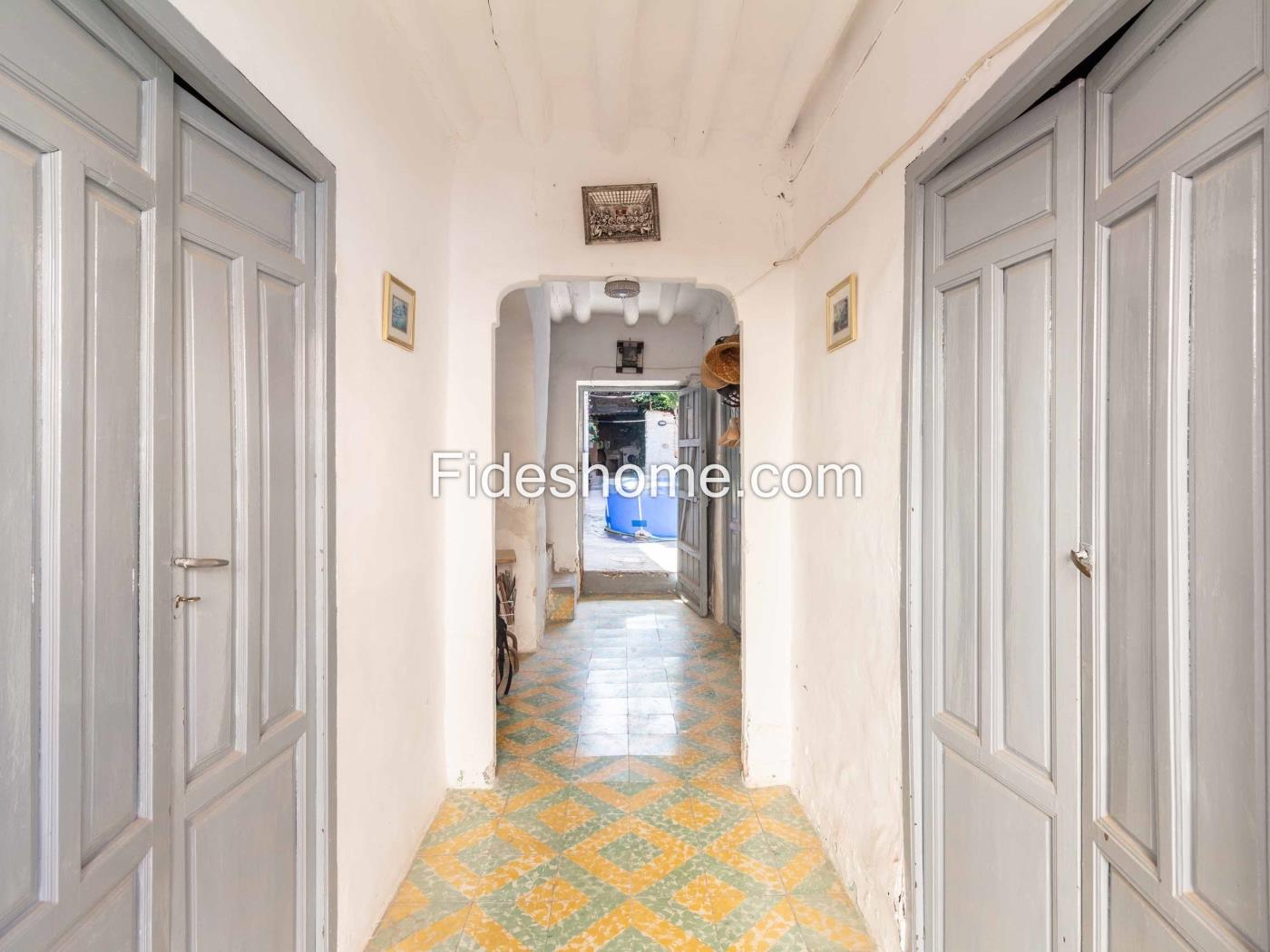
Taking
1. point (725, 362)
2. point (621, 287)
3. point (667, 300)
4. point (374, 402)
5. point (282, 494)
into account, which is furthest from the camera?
point (667, 300)

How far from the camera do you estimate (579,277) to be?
2633 mm

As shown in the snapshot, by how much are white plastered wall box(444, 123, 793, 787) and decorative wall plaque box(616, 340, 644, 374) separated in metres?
3.34

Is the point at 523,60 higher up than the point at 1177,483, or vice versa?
the point at 523,60

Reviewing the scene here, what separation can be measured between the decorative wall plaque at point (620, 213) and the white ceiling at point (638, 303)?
2134 millimetres

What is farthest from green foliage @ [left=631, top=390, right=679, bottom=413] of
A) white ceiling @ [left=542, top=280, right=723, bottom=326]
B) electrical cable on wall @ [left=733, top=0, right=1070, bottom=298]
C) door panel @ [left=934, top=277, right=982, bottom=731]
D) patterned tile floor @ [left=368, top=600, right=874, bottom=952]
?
door panel @ [left=934, top=277, right=982, bottom=731]

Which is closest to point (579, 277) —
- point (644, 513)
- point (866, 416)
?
point (866, 416)

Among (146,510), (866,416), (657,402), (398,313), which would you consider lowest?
(146,510)

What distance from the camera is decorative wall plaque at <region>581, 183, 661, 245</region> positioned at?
8.27 feet

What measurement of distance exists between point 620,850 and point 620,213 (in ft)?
8.15

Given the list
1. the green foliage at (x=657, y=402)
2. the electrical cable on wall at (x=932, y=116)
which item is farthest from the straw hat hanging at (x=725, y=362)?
the green foliage at (x=657, y=402)

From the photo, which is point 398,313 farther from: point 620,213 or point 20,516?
point 20,516

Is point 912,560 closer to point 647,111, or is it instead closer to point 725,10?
point 725,10

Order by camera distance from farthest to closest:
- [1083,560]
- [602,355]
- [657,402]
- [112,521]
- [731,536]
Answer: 1. [657,402]
2. [602,355]
3. [731,536]
4. [1083,560]
5. [112,521]

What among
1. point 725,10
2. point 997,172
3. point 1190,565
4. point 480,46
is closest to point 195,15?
point 480,46
